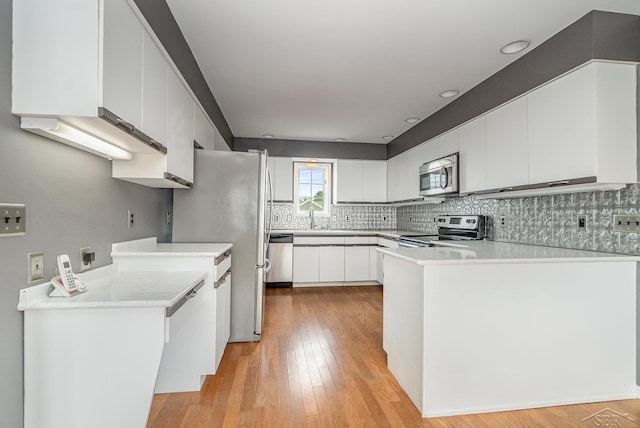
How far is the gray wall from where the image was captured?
1.11 metres

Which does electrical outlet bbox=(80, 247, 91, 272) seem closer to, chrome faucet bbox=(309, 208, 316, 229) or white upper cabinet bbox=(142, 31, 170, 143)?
white upper cabinet bbox=(142, 31, 170, 143)

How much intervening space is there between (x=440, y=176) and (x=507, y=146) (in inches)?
37.6

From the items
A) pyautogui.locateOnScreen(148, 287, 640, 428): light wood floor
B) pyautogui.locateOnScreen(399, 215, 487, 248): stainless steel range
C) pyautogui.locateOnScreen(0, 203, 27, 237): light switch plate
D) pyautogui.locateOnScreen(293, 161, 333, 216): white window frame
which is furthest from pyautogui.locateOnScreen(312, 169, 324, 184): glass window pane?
pyautogui.locateOnScreen(0, 203, 27, 237): light switch plate

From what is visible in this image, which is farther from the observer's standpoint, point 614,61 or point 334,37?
point 334,37

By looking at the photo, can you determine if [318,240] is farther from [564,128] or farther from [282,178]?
[564,128]

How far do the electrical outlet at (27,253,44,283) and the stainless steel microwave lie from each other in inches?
128

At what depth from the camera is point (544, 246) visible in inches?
98.8

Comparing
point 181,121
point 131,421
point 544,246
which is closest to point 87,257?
point 131,421

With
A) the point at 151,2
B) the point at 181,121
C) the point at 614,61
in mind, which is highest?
the point at 151,2

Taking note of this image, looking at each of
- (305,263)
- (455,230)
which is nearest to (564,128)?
(455,230)

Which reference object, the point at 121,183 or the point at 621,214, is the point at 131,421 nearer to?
the point at 121,183

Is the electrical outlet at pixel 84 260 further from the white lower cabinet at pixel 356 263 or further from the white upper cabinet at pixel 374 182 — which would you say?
the white upper cabinet at pixel 374 182

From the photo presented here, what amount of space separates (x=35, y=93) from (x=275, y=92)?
2.34 meters

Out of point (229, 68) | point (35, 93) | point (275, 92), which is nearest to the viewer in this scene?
point (35, 93)
